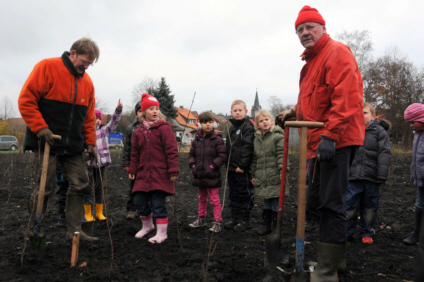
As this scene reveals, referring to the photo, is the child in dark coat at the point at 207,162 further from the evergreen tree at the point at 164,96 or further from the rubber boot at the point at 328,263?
the evergreen tree at the point at 164,96

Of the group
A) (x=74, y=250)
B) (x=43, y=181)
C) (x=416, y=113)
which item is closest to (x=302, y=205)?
(x=74, y=250)

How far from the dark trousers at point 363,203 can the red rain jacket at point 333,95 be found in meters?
1.67

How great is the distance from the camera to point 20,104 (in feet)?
11.1

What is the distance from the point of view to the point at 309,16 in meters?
2.75

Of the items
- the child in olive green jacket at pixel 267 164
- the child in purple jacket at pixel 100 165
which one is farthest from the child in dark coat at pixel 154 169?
the child in olive green jacket at pixel 267 164

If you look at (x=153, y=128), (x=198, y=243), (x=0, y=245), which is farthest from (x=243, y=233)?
(x=0, y=245)

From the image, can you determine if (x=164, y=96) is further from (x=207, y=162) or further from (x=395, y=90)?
(x=207, y=162)

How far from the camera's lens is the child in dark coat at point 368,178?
13.1 ft

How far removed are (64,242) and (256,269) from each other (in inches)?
88.4

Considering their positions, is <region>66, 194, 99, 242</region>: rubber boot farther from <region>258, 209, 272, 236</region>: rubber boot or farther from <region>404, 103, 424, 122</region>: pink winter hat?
<region>404, 103, 424, 122</region>: pink winter hat

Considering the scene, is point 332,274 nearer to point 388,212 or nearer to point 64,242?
point 64,242

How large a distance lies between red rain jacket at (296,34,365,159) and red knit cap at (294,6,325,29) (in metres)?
0.14

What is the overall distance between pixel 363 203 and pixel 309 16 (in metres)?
2.56

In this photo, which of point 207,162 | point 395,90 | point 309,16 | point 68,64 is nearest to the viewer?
point 309,16
